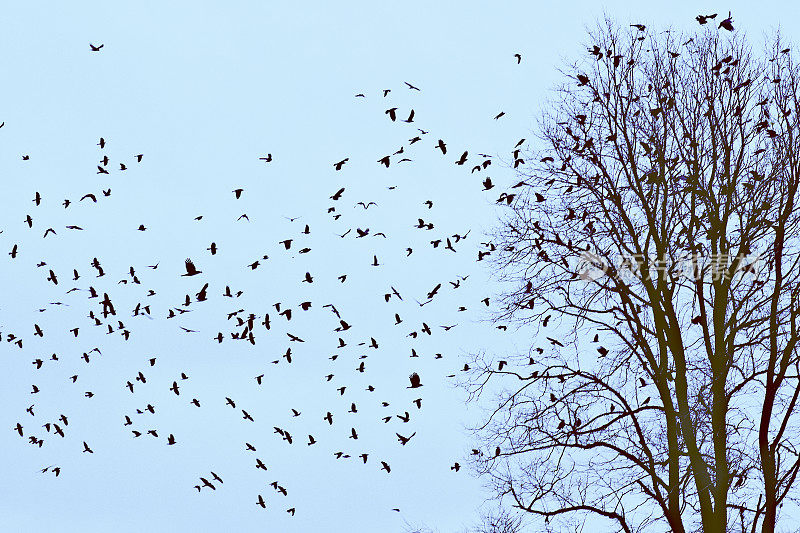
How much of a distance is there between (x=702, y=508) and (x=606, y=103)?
644cm

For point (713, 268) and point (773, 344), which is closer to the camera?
point (773, 344)

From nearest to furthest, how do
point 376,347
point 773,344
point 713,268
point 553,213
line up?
point 773,344, point 713,268, point 553,213, point 376,347

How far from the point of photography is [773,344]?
13.3 m

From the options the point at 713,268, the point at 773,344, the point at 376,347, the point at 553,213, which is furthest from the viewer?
the point at 376,347

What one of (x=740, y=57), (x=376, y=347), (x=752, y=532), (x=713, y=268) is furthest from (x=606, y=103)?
(x=752, y=532)

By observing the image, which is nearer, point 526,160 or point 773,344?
A: point 773,344

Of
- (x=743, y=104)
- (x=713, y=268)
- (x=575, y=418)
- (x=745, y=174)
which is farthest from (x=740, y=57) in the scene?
(x=575, y=418)

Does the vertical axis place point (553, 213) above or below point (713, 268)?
above

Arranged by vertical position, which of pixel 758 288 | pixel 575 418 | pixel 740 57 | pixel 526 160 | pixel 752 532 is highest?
pixel 740 57

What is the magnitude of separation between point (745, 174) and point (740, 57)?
2.00 metres

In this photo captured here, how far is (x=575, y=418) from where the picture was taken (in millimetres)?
14297

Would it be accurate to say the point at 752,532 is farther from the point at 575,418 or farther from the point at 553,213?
the point at 553,213

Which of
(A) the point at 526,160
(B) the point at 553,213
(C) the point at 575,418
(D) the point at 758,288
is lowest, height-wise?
(C) the point at 575,418

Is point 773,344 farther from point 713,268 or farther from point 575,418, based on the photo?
point 575,418
